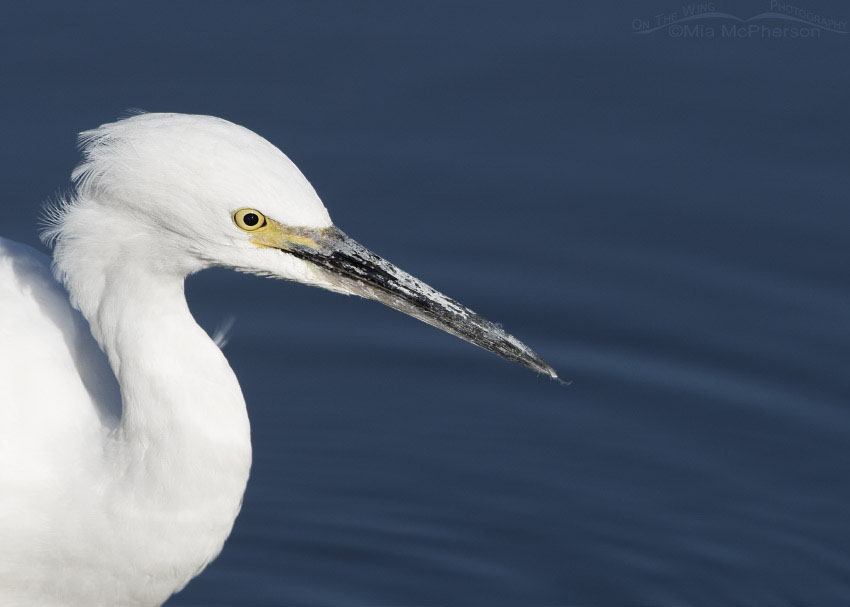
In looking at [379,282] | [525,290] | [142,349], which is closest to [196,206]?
[142,349]

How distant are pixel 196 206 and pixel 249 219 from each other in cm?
18

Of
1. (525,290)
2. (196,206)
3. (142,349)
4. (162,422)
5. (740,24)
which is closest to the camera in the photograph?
(196,206)

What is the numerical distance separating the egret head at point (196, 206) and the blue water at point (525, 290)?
7.53ft

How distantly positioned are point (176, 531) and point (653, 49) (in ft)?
15.9

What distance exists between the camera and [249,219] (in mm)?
4750

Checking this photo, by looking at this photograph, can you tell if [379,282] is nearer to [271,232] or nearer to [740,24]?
[271,232]

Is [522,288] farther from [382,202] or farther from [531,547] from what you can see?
[531,547]

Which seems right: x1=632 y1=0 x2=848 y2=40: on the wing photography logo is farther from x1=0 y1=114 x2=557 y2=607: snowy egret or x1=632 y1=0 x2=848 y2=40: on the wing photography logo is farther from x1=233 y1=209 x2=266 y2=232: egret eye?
x1=233 y1=209 x2=266 y2=232: egret eye

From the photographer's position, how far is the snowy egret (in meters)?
4.69

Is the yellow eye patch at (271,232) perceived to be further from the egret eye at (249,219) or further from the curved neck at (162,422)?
the curved neck at (162,422)

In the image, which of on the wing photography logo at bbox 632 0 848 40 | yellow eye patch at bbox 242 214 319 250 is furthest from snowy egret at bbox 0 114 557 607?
on the wing photography logo at bbox 632 0 848 40

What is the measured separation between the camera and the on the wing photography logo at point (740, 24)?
894 cm

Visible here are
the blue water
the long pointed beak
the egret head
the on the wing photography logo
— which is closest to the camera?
the egret head

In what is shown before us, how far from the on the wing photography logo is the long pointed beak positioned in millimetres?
4196
